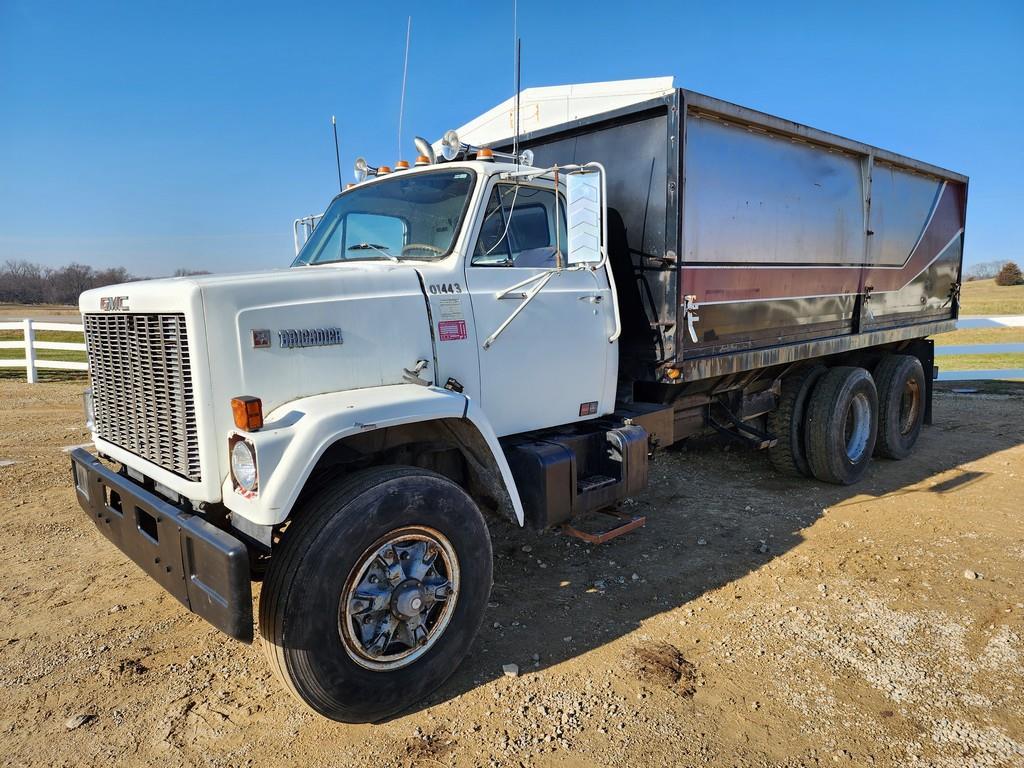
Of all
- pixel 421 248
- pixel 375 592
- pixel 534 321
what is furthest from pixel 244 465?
pixel 534 321

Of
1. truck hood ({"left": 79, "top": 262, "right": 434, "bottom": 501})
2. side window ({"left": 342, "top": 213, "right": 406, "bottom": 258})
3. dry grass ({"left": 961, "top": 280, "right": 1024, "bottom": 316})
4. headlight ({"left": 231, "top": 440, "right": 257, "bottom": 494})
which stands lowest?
dry grass ({"left": 961, "top": 280, "right": 1024, "bottom": 316})

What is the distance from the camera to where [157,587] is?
419cm

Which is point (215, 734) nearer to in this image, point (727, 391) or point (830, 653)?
point (830, 653)

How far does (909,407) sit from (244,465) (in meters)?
7.78

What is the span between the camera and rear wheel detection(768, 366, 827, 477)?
645 centimetres

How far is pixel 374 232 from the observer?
4.03 m

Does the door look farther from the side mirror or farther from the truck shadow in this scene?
the truck shadow

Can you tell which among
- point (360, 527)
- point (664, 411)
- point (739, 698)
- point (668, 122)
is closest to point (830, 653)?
point (739, 698)

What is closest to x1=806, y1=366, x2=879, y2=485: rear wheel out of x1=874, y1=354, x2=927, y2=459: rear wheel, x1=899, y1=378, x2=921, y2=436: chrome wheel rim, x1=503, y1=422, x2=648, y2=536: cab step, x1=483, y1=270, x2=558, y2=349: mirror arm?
x1=874, y1=354, x2=927, y2=459: rear wheel

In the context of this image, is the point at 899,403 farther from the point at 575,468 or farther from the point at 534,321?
the point at 534,321

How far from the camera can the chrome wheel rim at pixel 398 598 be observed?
288 cm

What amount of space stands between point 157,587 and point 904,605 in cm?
457

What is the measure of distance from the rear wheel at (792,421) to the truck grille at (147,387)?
5.39 meters

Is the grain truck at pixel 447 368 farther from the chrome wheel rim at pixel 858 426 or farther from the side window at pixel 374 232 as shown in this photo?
the chrome wheel rim at pixel 858 426
